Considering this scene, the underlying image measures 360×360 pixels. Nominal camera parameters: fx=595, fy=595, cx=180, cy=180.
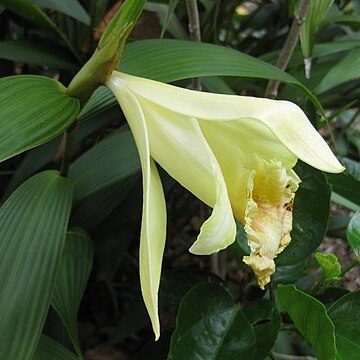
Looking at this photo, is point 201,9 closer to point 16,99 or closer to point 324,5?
point 324,5

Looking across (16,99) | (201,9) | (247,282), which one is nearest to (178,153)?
(16,99)

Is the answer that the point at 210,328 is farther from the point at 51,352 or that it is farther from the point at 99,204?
the point at 99,204

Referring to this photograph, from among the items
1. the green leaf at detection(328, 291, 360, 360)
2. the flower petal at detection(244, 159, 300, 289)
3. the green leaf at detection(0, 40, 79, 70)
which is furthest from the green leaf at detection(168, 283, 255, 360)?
the green leaf at detection(0, 40, 79, 70)

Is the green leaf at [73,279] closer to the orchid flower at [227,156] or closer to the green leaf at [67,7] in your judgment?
the orchid flower at [227,156]

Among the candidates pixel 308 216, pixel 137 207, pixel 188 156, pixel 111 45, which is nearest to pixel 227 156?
pixel 188 156

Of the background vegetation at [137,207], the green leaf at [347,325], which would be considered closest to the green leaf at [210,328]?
the background vegetation at [137,207]

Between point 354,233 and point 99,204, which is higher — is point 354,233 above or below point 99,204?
above
